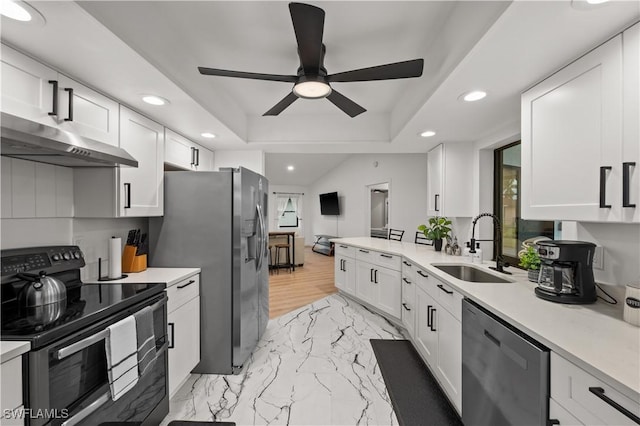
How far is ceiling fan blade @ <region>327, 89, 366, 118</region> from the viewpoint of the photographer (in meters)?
2.03

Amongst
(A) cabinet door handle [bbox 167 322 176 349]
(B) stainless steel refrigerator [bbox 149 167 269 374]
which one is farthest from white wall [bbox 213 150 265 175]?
(A) cabinet door handle [bbox 167 322 176 349]

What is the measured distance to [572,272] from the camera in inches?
56.5

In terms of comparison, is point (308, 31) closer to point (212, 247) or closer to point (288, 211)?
point (212, 247)

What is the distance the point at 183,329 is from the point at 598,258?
2.70 m

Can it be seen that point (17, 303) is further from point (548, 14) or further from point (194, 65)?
point (548, 14)

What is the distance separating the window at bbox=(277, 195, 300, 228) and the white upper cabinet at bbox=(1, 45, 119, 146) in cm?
802

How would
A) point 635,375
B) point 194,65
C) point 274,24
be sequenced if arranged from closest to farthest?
point 635,375 → point 274,24 → point 194,65

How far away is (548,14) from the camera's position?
1071 mm

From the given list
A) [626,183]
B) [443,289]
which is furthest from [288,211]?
[626,183]

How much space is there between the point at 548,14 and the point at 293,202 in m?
9.19

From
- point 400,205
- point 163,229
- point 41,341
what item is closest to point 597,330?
point 41,341

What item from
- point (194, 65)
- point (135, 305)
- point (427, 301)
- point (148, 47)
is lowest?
point (427, 301)

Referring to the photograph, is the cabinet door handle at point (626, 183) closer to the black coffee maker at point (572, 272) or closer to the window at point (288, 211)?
the black coffee maker at point (572, 272)

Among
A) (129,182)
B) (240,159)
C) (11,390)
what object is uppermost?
(240,159)
